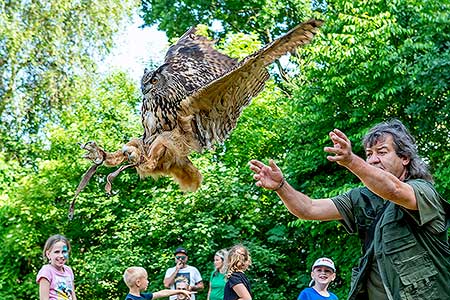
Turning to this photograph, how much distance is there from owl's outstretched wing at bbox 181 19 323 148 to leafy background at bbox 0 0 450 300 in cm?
691

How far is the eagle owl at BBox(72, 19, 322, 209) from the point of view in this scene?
222 inches

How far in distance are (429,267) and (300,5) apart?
1904cm

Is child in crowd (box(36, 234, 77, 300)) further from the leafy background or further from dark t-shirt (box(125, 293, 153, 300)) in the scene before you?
the leafy background

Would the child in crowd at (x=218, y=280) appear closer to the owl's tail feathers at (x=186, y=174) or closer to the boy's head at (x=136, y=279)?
the boy's head at (x=136, y=279)

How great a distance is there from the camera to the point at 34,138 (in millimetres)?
20469

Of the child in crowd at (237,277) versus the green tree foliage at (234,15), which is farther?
the green tree foliage at (234,15)

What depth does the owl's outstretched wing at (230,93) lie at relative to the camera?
18.2ft

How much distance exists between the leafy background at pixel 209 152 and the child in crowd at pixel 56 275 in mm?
7275

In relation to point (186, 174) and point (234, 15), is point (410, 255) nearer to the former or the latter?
point (186, 174)

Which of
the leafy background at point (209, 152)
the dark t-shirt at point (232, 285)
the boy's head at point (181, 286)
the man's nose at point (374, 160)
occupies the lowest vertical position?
the man's nose at point (374, 160)

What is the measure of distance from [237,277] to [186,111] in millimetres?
2175

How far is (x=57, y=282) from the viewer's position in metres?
6.81

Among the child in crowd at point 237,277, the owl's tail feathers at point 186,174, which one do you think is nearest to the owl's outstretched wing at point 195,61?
the owl's tail feathers at point 186,174

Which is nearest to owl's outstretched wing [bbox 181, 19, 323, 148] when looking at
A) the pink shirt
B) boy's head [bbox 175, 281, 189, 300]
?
the pink shirt
